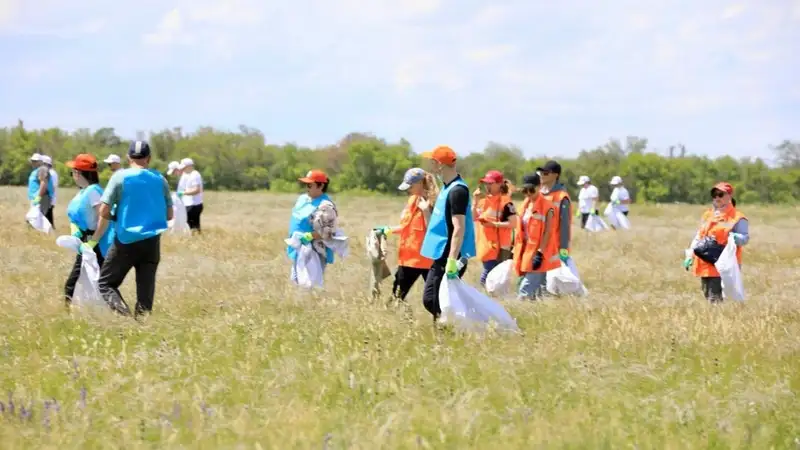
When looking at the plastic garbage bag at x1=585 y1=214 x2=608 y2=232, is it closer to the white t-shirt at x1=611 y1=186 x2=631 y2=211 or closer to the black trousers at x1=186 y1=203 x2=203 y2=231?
the white t-shirt at x1=611 y1=186 x2=631 y2=211

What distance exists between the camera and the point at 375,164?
75062mm

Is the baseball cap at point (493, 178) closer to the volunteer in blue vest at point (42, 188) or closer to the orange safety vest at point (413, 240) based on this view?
the orange safety vest at point (413, 240)

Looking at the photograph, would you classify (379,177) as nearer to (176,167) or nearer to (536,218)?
(176,167)

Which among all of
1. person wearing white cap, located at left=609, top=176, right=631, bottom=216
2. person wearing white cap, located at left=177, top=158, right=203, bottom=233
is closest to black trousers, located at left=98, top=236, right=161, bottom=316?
person wearing white cap, located at left=177, top=158, right=203, bottom=233

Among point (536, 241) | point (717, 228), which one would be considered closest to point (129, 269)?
point (536, 241)

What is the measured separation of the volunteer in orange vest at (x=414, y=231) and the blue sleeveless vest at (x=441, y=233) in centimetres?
89

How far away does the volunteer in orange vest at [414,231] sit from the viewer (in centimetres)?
905

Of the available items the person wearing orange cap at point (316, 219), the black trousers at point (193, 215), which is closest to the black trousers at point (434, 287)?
the person wearing orange cap at point (316, 219)

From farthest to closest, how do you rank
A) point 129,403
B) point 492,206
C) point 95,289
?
point 492,206, point 95,289, point 129,403

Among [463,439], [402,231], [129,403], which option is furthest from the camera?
[402,231]

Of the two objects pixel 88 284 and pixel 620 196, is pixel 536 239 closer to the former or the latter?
pixel 88 284

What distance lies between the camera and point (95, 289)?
27.8 feet

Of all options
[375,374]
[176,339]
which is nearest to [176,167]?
[176,339]

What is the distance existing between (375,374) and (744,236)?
18.7 feet
